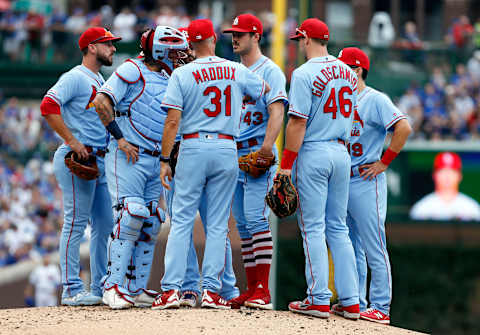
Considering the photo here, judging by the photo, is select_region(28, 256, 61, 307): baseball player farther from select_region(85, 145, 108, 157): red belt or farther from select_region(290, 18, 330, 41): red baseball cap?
select_region(290, 18, 330, 41): red baseball cap

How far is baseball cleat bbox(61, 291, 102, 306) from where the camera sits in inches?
252

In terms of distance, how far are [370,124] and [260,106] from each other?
94 cm

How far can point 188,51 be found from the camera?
20.9ft

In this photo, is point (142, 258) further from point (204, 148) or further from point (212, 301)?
point (204, 148)

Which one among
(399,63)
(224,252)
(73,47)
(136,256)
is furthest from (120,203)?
(73,47)

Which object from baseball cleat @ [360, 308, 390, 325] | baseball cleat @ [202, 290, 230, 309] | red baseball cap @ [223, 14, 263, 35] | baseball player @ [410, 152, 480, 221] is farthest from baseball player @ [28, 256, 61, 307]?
red baseball cap @ [223, 14, 263, 35]

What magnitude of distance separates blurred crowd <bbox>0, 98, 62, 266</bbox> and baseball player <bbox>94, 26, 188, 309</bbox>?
925cm

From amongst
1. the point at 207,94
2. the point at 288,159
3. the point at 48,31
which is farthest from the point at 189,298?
the point at 48,31

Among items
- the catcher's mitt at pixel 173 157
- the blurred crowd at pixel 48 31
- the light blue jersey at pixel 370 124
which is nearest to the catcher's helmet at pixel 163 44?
the catcher's mitt at pixel 173 157

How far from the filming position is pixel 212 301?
593 centimetres

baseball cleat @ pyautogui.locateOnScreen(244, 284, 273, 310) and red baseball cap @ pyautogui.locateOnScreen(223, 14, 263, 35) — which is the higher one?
red baseball cap @ pyautogui.locateOnScreen(223, 14, 263, 35)

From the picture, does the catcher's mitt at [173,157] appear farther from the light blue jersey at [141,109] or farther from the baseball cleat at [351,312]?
the baseball cleat at [351,312]

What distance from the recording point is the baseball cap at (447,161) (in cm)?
1559

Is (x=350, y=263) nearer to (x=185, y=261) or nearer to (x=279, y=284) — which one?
(x=185, y=261)
